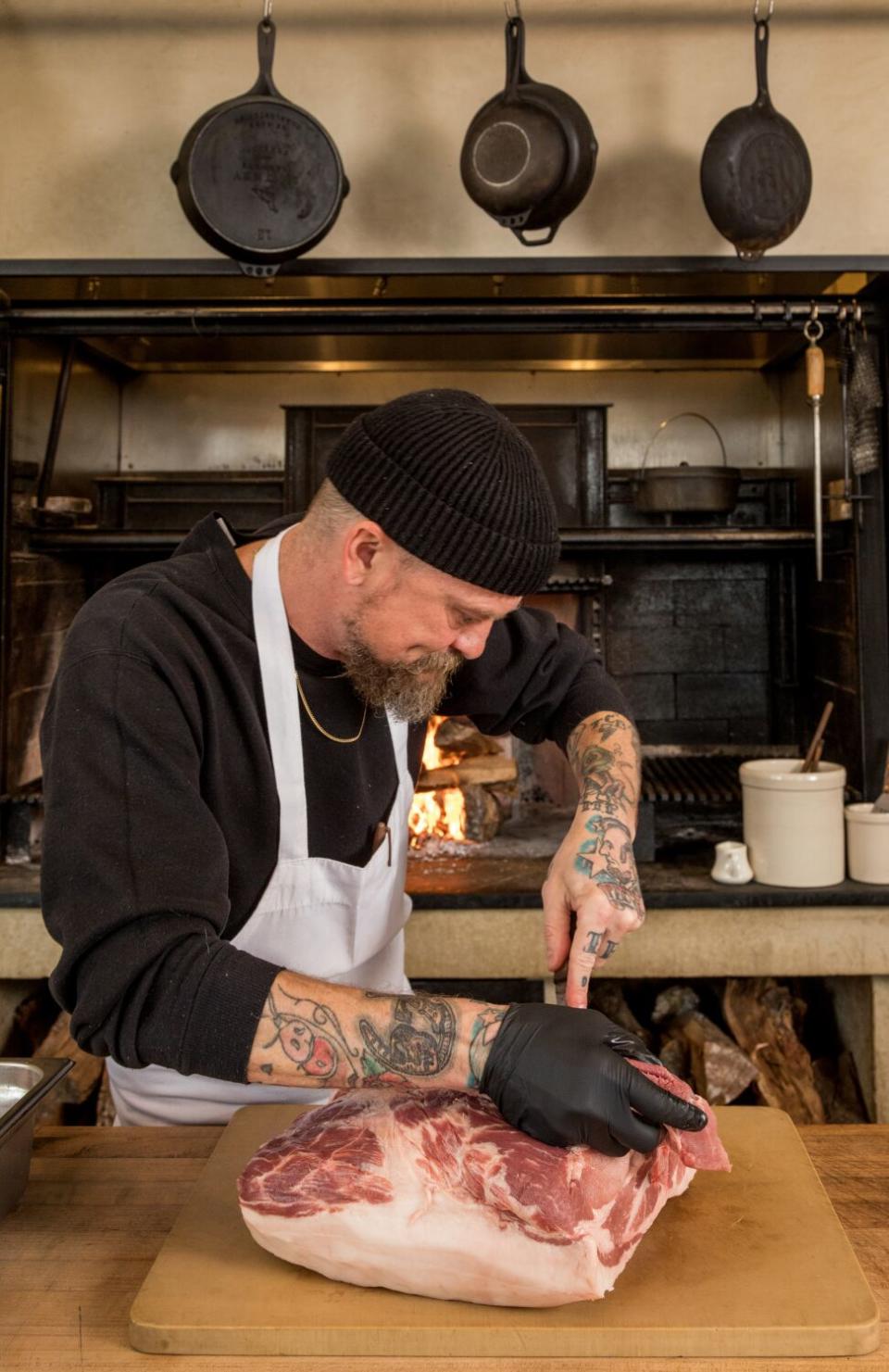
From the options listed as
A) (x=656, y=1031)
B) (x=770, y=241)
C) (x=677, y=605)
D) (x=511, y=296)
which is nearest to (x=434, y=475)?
(x=770, y=241)

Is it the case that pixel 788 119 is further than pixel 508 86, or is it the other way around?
pixel 788 119

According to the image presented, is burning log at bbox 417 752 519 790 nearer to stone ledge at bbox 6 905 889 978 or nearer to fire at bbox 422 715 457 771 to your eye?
fire at bbox 422 715 457 771

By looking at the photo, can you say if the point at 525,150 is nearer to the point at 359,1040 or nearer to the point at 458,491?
the point at 458,491

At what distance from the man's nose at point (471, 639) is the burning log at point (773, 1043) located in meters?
2.07

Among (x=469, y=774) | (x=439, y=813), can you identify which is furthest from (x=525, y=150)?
(x=439, y=813)

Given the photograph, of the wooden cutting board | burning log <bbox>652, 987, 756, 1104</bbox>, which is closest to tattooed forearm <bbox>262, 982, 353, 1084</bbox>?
the wooden cutting board

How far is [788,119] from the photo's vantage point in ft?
10.6

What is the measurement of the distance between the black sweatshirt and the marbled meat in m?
0.17

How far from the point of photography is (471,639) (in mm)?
1795

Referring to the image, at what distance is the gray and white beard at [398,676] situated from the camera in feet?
5.97

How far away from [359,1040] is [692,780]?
2620 millimetres

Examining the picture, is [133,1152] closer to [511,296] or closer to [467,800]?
[467,800]

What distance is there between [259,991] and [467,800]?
236 cm

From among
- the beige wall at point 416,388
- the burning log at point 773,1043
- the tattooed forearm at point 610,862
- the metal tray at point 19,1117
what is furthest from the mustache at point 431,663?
the beige wall at point 416,388
